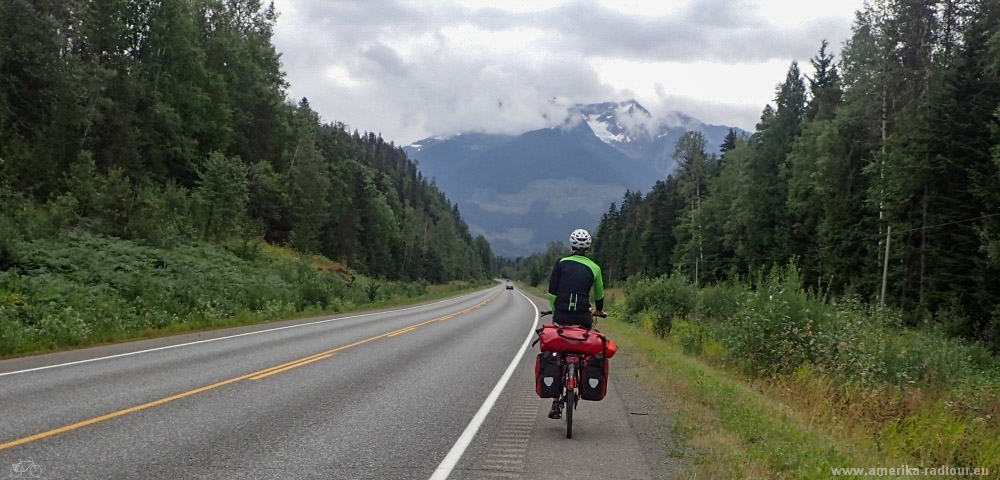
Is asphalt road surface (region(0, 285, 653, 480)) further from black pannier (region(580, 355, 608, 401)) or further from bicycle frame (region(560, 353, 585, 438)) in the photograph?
black pannier (region(580, 355, 608, 401))

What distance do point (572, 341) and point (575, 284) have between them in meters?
0.68

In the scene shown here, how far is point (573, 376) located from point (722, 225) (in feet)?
193

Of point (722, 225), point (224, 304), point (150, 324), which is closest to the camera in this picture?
point (150, 324)

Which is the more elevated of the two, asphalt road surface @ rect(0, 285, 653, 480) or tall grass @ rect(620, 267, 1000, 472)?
tall grass @ rect(620, 267, 1000, 472)

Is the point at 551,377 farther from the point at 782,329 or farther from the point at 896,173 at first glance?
the point at 896,173

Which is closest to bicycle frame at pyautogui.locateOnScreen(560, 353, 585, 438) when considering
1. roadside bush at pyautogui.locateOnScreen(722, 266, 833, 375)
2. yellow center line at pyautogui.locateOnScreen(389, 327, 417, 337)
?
roadside bush at pyautogui.locateOnScreen(722, 266, 833, 375)

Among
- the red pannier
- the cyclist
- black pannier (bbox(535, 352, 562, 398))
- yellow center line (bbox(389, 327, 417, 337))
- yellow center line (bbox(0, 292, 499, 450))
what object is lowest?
yellow center line (bbox(389, 327, 417, 337))

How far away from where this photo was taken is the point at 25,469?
5.68 meters

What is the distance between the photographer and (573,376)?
7.76 metres

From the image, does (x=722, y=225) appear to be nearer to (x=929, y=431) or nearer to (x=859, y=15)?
(x=859, y=15)

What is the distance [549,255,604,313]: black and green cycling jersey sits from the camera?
312 inches

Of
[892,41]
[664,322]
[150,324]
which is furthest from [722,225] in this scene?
[150,324]

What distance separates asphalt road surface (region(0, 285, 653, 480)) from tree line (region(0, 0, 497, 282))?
460 inches

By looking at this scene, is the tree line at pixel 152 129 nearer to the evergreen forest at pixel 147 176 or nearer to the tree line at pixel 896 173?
the evergreen forest at pixel 147 176
